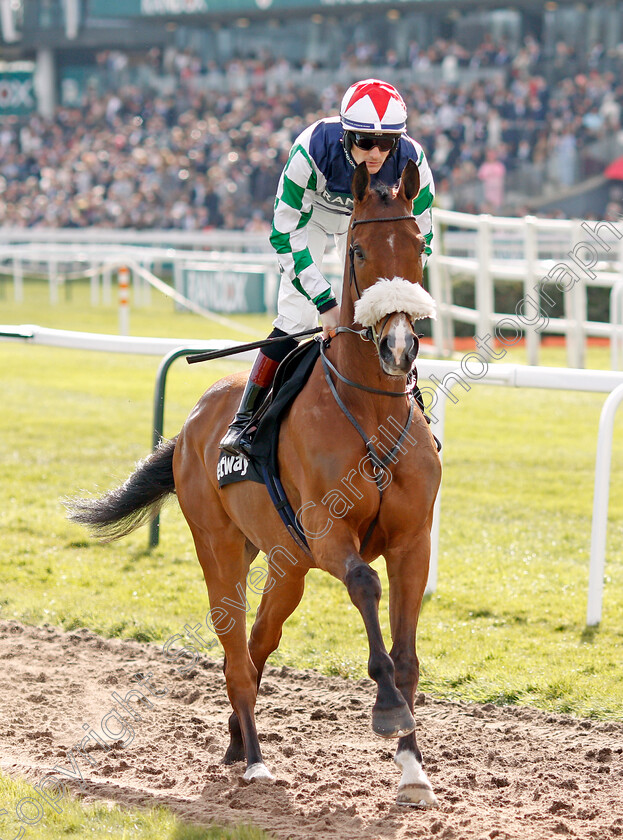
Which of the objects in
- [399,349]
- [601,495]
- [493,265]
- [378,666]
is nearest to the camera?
[399,349]

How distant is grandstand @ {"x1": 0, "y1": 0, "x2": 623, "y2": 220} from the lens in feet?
76.2

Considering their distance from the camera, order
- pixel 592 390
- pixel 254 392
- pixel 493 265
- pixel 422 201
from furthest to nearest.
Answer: pixel 493 265, pixel 592 390, pixel 254 392, pixel 422 201

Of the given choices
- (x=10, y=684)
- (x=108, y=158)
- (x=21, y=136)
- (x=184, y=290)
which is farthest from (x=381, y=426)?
(x=21, y=136)

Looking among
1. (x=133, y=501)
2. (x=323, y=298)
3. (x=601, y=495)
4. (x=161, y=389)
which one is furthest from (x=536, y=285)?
(x=323, y=298)

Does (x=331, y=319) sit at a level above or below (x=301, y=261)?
below

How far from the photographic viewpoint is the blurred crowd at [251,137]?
23312 millimetres

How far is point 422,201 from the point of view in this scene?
3.56 metres

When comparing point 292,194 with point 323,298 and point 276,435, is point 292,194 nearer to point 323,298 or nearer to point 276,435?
point 323,298

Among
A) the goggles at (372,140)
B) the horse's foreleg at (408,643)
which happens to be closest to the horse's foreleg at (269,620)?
the horse's foreleg at (408,643)

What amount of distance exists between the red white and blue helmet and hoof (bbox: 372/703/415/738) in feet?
5.84

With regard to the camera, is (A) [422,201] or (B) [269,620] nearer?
(A) [422,201]

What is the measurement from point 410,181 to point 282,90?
26806 mm

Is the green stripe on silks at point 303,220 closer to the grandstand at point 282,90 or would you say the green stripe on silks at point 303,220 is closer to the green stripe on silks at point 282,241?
the green stripe on silks at point 282,241

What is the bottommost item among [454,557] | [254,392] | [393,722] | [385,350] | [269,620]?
[454,557]
